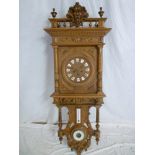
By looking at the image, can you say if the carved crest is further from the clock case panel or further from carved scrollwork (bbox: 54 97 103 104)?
carved scrollwork (bbox: 54 97 103 104)

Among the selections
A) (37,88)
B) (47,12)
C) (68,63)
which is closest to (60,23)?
(47,12)

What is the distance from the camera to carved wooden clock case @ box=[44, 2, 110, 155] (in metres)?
1.55

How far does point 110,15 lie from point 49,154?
3.28 ft

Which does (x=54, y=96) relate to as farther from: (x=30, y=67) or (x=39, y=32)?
(x=39, y=32)

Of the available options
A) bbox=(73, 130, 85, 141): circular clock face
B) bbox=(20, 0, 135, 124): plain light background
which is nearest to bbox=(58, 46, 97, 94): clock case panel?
bbox=(20, 0, 135, 124): plain light background

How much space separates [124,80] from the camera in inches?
66.7

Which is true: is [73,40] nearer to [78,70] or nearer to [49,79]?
[78,70]

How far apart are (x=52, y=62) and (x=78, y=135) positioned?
0.50 m

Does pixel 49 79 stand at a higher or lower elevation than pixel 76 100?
higher

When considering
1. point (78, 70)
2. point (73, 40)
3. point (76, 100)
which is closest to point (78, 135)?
point (76, 100)

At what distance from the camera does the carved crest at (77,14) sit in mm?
1541

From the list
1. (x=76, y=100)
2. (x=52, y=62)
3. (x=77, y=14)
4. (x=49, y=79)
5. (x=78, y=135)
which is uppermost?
(x=77, y=14)

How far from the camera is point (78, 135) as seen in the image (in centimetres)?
161

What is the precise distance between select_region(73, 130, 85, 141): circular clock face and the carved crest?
66 centimetres
